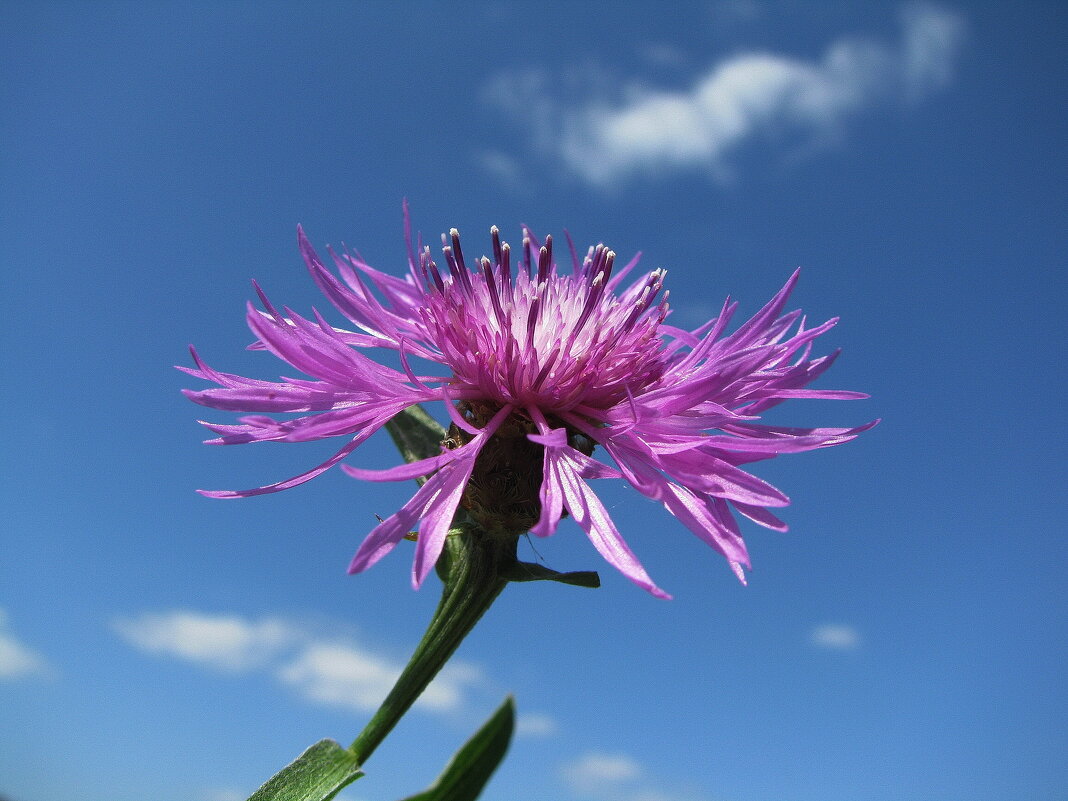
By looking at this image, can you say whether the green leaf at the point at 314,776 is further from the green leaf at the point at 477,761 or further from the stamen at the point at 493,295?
the stamen at the point at 493,295

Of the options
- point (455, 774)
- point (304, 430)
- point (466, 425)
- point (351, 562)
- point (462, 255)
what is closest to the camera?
point (455, 774)

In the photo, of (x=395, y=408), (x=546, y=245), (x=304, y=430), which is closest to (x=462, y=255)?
(x=546, y=245)

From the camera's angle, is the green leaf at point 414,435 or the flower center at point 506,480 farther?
the green leaf at point 414,435

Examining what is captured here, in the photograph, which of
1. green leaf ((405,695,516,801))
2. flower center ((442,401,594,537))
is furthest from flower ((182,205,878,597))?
green leaf ((405,695,516,801))

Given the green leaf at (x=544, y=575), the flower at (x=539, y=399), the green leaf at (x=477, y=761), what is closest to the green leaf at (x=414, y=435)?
the flower at (x=539, y=399)

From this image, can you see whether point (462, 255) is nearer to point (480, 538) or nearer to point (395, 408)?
point (395, 408)

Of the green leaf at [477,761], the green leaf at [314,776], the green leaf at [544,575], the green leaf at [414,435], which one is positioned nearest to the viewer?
the green leaf at [477,761]

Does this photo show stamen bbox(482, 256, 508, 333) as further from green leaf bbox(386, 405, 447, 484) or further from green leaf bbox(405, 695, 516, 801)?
green leaf bbox(405, 695, 516, 801)
